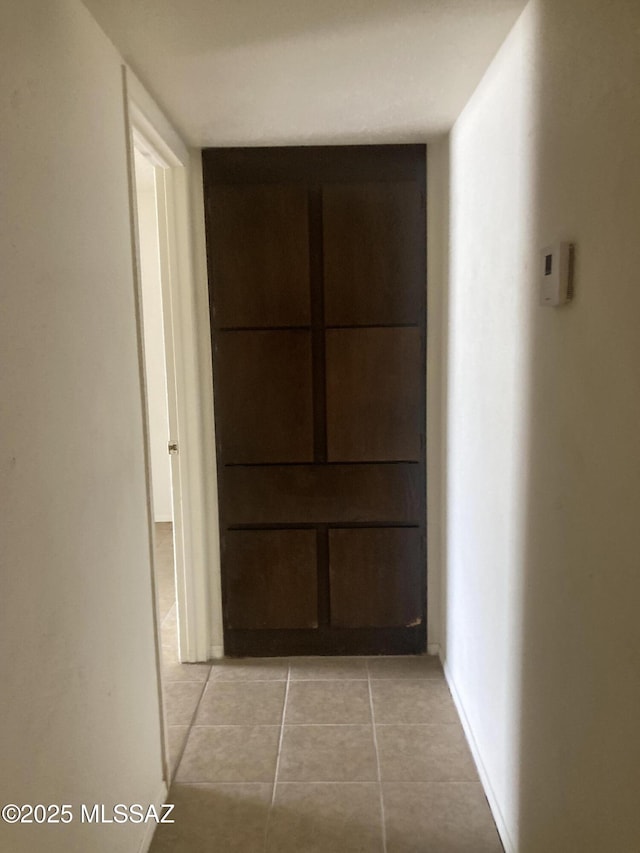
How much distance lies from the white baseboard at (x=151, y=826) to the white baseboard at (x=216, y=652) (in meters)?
0.90

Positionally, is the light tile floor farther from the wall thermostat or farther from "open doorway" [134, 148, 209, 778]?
the wall thermostat

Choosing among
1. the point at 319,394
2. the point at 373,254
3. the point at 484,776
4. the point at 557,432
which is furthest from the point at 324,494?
the point at 557,432

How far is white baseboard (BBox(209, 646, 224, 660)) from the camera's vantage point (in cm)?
300

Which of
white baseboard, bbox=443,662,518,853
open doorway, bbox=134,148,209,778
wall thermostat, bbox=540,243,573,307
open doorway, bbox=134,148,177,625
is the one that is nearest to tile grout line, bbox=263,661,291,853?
open doorway, bbox=134,148,209,778

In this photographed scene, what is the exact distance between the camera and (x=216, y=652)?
300 centimetres

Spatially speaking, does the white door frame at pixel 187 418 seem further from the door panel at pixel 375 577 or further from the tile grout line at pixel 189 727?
the door panel at pixel 375 577

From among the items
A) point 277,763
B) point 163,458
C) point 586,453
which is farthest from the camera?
point 163,458

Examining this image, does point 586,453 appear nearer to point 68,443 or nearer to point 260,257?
point 68,443

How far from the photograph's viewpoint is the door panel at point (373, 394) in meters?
2.80

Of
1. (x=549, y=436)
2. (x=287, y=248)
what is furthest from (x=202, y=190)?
(x=549, y=436)

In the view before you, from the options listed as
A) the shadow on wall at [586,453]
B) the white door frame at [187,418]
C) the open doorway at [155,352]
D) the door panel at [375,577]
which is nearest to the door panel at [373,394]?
the door panel at [375,577]

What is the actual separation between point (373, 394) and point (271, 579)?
944 mm

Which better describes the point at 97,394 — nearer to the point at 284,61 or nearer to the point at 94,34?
the point at 94,34

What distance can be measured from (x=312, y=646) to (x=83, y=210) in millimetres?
2182
